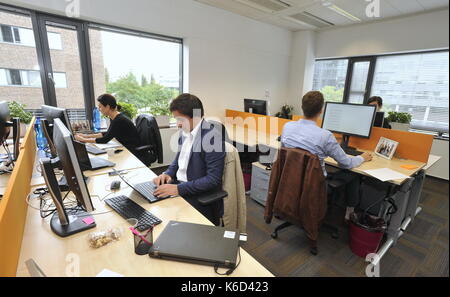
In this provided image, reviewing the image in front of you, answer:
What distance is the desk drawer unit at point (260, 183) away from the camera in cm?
271

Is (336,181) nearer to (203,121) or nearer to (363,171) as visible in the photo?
(363,171)

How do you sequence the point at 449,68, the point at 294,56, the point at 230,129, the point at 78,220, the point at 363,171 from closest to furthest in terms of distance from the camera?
the point at 449,68, the point at 78,220, the point at 363,171, the point at 230,129, the point at 294,56

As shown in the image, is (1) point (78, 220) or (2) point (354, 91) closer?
(1) point (78, 220)

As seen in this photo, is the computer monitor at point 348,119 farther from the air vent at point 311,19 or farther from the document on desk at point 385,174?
the air vent at point 311,19

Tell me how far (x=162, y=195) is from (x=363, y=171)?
5.34ft

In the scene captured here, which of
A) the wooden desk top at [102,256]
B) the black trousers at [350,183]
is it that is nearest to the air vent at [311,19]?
the black trousers at [350,183]

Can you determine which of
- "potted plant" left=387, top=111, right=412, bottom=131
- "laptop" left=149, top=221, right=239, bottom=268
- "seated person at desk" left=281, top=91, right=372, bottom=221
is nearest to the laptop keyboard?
"laptop" left=149, top=221, right=239, bottom=268

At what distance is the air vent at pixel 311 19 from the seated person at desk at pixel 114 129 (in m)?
3.51

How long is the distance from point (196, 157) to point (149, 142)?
1509 millimetres

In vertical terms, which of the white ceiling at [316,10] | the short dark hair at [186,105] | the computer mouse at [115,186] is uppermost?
the white ceiling at [316,10]

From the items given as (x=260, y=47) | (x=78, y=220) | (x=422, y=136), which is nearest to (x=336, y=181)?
(x=422, y=136)

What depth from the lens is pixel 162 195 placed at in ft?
4.49

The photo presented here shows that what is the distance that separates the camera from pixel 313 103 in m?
1.92

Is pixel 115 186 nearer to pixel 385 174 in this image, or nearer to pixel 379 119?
pixel 385 174
